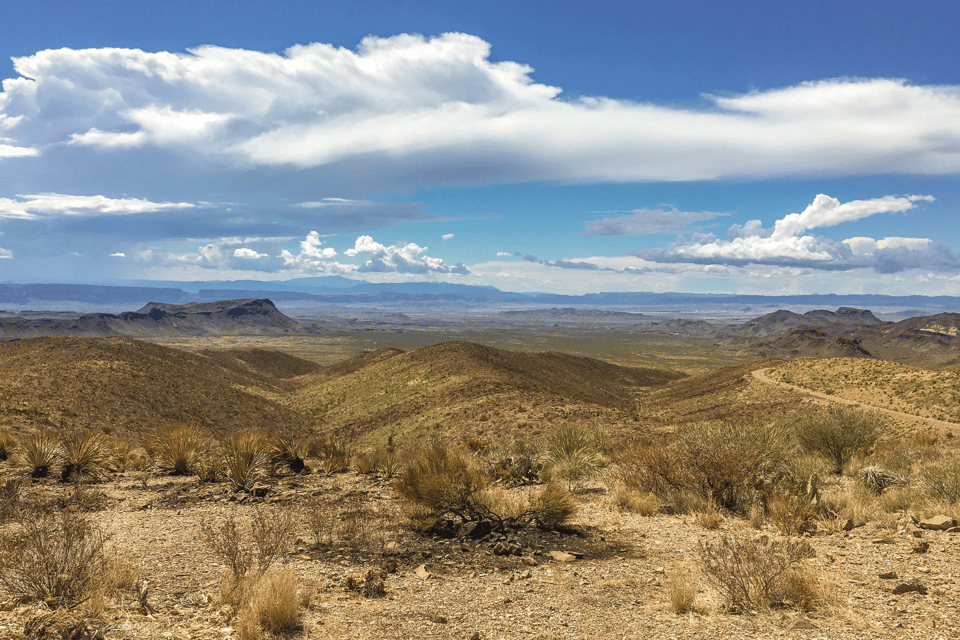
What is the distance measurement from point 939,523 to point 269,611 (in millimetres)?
10070

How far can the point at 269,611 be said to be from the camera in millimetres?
5691

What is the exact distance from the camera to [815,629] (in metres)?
5.53

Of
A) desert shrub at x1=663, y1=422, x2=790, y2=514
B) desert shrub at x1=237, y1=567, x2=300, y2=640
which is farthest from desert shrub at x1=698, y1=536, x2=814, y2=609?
desert shrub at x1=237, y1=567, x2=300, y2=640

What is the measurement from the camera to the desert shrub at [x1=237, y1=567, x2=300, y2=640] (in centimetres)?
553

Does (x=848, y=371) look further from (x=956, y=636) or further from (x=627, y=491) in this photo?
(x=956, y=636)

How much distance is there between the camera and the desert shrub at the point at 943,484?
9875 millimetres

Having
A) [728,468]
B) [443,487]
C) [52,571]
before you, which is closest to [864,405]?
[728,468]

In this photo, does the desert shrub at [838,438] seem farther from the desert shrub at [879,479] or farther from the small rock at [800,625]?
the small rock at [800,625]

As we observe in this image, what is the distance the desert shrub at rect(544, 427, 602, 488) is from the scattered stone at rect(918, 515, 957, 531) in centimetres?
700

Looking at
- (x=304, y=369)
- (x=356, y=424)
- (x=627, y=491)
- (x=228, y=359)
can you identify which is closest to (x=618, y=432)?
(x=627, y=491)

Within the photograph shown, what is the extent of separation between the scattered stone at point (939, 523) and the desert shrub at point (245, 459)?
13.3 meters

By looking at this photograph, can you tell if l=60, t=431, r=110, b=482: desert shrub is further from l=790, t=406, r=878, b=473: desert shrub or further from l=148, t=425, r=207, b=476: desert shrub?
l=790, t=406, r=878, b=473: desert shrub

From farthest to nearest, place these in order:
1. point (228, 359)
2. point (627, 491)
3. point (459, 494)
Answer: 1. point (228, 359)
2. point (627, 491)
3. point (459, 494)

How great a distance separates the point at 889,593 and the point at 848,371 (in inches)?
2083
